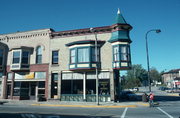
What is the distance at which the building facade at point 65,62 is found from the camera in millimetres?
23328

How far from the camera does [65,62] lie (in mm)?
25391

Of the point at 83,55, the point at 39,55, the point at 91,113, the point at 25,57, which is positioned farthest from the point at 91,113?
the point at 25,57

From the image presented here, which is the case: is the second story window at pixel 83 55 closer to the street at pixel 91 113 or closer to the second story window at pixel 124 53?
the second story window at pixel 124 53

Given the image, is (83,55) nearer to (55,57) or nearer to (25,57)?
(55,57)

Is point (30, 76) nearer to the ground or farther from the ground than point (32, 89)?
farther from the ground

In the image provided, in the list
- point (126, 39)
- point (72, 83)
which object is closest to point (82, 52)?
point (72, 83)

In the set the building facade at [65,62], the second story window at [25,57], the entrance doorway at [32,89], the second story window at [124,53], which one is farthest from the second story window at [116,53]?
the second story window at [25,57]

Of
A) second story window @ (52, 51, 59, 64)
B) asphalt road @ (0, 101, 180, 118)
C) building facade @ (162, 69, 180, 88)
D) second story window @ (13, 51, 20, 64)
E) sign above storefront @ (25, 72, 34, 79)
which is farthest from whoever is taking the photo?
building facade @ (162, 69, 180, 88)

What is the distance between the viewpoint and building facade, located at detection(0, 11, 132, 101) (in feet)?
76.5

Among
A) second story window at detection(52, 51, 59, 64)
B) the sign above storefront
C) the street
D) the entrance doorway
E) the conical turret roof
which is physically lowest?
the street

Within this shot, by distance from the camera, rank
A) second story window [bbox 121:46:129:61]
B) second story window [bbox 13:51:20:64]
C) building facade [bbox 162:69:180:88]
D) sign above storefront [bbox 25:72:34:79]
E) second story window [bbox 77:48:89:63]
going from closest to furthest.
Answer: second story window [bbox 121:46:129:61], second story window [bbox 77:48:89:63], sign above storefront [bbox 25:72:34:79], second story window [bbox 13:51:20:64], building facade [bbox 162:69:180:88]

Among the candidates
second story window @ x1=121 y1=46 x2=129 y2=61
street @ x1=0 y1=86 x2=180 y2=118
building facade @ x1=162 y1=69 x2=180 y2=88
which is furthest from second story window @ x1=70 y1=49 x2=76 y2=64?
building facade @ x1=162 y1=69 x2=180 y2=88

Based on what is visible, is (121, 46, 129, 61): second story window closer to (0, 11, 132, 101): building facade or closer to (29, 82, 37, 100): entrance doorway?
(0, 11, 132, 101): building facade

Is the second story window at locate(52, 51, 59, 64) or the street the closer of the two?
the street
